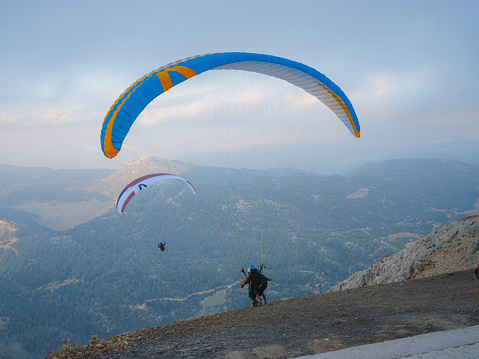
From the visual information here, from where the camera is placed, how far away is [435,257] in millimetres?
14703

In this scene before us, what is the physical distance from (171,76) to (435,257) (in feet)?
58.1

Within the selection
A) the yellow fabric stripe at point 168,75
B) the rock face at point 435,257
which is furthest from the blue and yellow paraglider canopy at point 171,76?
the rock face at point 435,257

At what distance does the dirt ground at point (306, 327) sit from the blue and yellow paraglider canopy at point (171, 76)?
7.51 m

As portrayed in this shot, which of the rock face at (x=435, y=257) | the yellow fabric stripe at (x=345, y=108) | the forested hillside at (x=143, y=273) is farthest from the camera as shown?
the forested hillside at (x=143, y=273)

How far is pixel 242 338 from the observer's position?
643 centimetres

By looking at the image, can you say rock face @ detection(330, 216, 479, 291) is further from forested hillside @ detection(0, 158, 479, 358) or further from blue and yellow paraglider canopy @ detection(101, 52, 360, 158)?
forested hillside @ detection(0, 158, 479, 358)

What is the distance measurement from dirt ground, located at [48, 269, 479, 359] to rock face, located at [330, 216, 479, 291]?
393 centimetres

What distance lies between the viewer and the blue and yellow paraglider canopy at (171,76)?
1030cm

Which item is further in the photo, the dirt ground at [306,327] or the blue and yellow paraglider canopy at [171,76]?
the blue and yellow paraglider canopy at [171,76]

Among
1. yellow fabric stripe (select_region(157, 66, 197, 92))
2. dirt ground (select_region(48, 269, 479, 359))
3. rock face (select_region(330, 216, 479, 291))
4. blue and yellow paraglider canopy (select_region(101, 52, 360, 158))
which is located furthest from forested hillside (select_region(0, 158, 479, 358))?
yellow fabric stripe (select_region(157, 66, 197, 92))

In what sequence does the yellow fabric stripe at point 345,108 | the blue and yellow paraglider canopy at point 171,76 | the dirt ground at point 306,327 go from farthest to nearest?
the yellow fabric stripe at point 345,108, the blue and yellow paraglider canopy at point 171,76, the dirt ground at point 306,327

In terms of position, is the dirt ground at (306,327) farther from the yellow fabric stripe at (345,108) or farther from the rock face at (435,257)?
the yellow fabric stripe at (345,108)

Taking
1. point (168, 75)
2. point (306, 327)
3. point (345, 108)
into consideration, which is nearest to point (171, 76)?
point (168, 75)

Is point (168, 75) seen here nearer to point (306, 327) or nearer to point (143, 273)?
point (306, 327)
